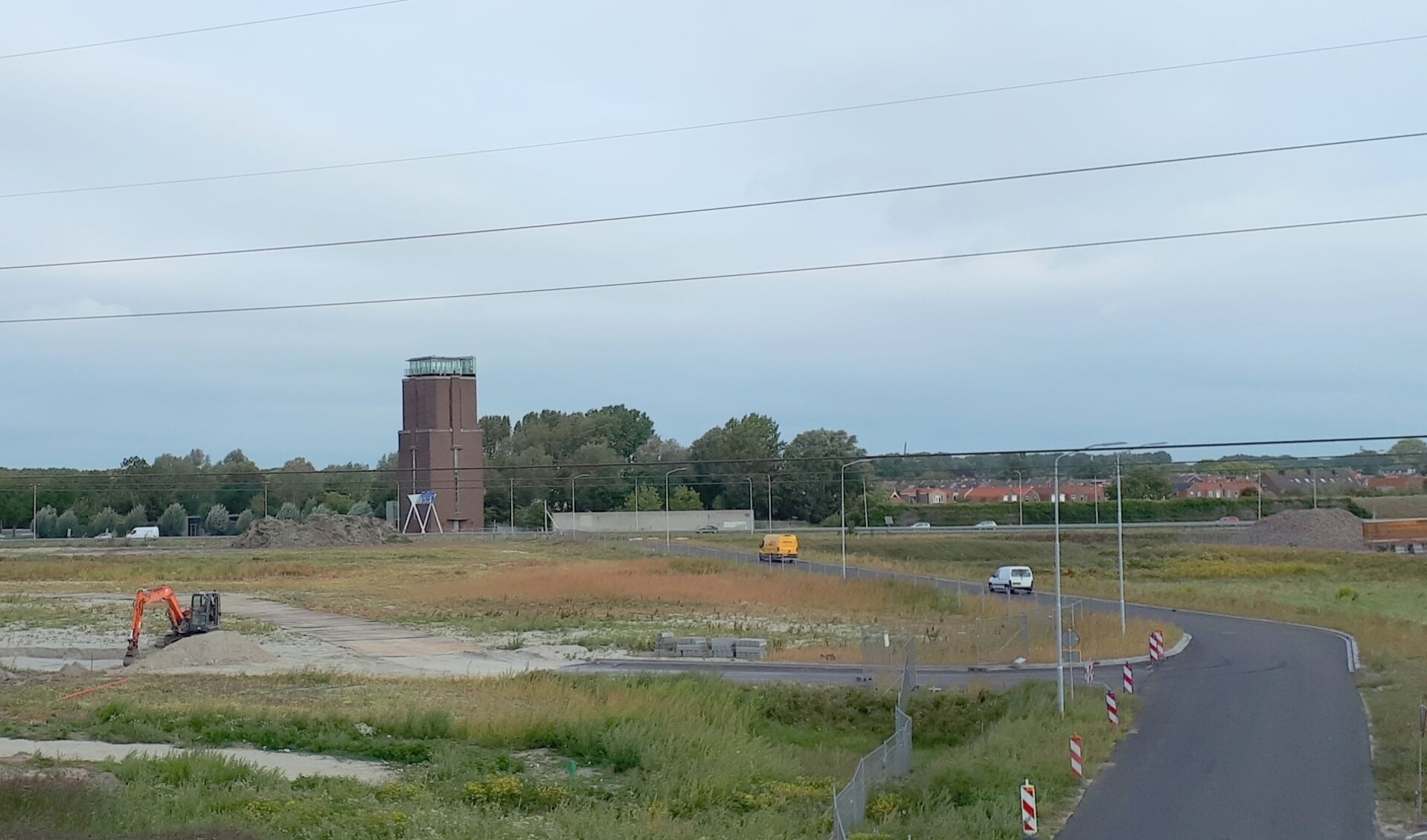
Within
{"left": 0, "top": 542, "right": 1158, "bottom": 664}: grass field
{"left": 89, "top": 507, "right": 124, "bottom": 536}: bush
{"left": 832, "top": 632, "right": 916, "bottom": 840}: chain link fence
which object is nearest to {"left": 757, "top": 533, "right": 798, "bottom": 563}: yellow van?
{"left": 0, "top": 542, "right": 1158, "bottom": 664}: grass field

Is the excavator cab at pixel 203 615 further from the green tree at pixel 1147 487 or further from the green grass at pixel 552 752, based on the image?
the green tree at pixel 1147 487

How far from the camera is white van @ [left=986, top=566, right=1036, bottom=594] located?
7269 centimetres

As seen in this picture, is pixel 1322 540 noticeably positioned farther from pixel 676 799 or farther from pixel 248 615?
pixel 676 799

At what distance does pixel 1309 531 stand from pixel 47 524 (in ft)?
457

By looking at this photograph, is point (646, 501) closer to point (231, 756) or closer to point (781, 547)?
point (781, 547)

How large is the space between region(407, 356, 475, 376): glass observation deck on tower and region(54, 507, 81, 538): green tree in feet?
153

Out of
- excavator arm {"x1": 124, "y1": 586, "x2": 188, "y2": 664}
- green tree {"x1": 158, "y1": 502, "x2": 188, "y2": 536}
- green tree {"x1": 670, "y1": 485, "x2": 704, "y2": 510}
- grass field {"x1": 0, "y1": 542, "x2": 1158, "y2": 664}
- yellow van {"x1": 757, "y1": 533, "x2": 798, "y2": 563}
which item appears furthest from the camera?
green tree {"x1": 670, "y1": 485, "x2": 704, "y2": 510}

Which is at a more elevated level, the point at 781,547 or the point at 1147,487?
the point at 1147,487

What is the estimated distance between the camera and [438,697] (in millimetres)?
33312

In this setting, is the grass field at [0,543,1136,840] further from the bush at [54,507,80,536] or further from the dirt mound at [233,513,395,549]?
the bush at [54,507,80,536]

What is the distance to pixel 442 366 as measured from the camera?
144 meters

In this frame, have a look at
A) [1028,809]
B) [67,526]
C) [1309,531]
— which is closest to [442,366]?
[67,526]

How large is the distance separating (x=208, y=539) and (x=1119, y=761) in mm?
126191

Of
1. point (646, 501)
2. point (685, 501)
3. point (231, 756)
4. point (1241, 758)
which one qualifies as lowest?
point (1241, 758)
